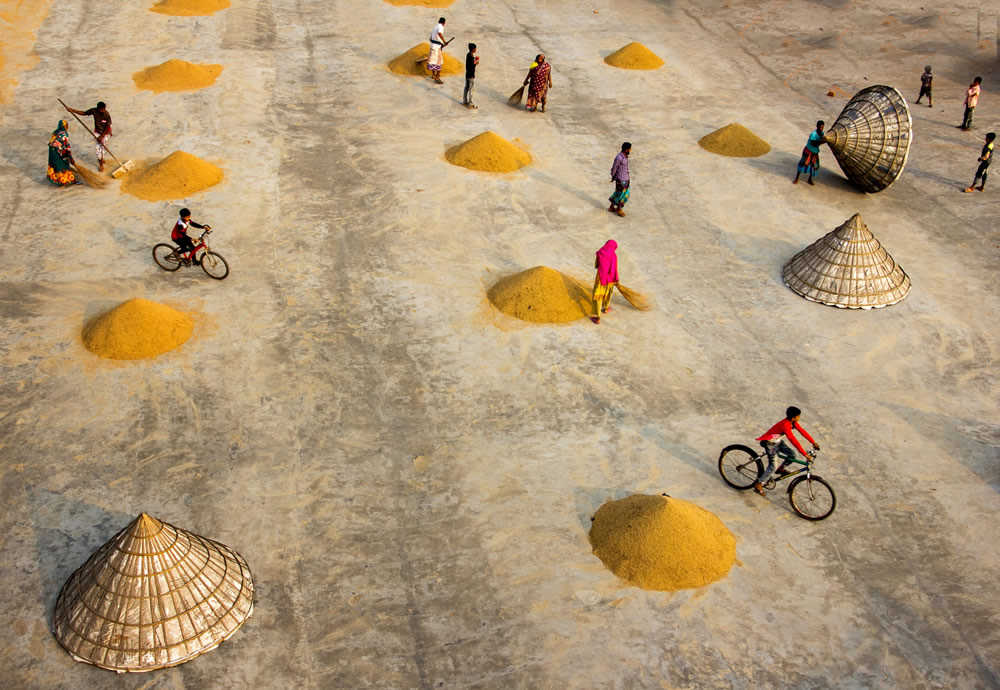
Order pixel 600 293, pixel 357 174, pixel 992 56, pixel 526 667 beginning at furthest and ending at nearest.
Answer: pixel 992 56
pixel 357 174
pixel 600 293
pixel 526 667

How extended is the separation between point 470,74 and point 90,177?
893 cm

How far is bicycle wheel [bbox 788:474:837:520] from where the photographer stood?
9.38 meters

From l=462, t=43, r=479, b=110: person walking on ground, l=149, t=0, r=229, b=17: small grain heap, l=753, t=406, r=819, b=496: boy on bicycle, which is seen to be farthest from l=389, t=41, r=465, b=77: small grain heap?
l=753, t=406, r=819, b=496: boy on bicycle

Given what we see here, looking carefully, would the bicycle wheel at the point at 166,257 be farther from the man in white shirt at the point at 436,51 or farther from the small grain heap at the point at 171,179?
the man in white shirt at the point at 436,51

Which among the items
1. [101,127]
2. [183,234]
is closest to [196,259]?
[183,234]

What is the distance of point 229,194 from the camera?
15.4 metres

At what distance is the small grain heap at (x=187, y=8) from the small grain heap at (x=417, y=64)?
713 centimetres

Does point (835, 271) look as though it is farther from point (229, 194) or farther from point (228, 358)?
point (229, 194)

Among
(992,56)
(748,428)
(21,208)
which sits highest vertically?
(992,56)

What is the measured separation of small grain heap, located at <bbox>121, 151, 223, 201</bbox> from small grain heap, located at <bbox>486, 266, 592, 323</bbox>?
705 centimetres

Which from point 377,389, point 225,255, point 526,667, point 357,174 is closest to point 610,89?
point 357,174

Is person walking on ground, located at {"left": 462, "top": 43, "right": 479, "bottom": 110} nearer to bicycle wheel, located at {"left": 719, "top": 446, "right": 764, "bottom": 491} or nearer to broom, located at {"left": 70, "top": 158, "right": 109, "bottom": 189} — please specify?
broom, located at {"left": 70, "top": 158, "right": 109, "bottom": 189}

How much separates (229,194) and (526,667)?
37.5 ft

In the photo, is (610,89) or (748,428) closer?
(748,428)
